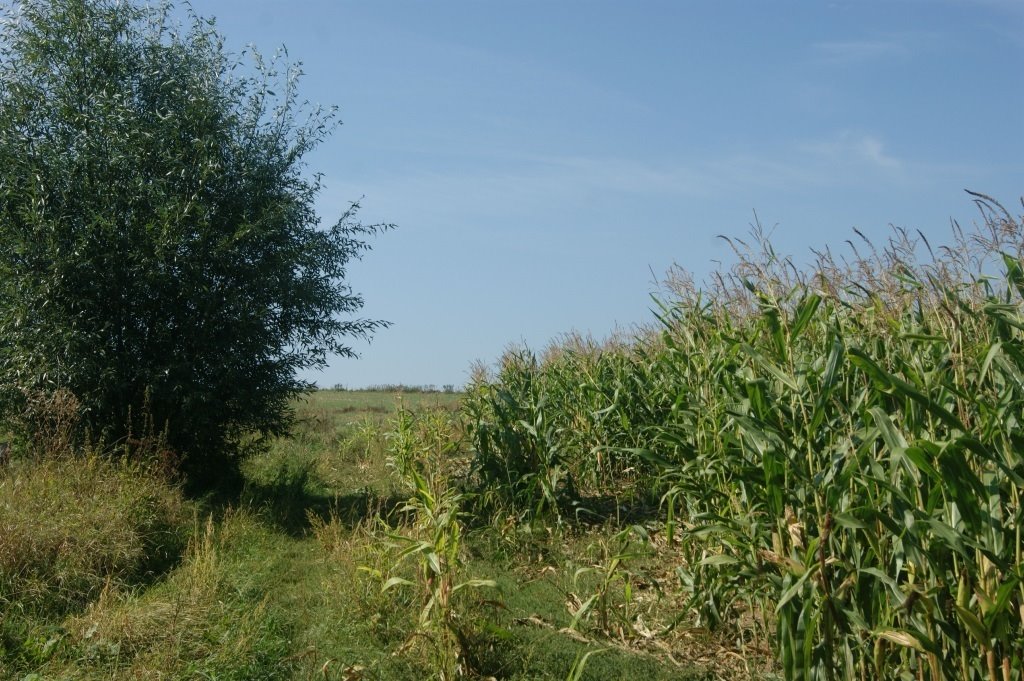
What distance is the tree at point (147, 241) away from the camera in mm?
11328

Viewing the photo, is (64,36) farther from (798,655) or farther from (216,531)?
(798,655)

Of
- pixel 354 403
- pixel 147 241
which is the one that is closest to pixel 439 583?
pixel 147 241

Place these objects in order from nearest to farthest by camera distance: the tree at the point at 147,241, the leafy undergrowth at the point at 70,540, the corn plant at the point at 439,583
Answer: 1. the corn plant at the point at 439,583
2. the leafy undergrowth at the point at 70,540
3. the tree at the point at 147,241

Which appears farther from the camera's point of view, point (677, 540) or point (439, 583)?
point (677, 540)

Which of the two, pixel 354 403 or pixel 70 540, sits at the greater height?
pixel 354 403

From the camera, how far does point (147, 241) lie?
1138 centimetres

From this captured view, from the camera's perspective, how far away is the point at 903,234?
5.68m

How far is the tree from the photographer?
11.3 m

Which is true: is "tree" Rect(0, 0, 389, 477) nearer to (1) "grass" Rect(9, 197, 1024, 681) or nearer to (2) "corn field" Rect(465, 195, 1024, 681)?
(1) "grass" Rect(9, 197, 1024, 681)

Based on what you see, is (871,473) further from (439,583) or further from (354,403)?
(354,403)

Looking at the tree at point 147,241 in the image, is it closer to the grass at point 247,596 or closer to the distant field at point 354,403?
the grass at point 247,596

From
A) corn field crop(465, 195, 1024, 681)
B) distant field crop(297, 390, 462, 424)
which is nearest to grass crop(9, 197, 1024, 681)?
corn field crop(465, 195, 1024, 681)

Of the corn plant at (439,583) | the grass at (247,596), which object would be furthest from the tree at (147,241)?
the corn plant at (439,583)

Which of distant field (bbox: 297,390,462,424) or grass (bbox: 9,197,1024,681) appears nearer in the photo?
grass (bbox: 9,197,1024,681)
